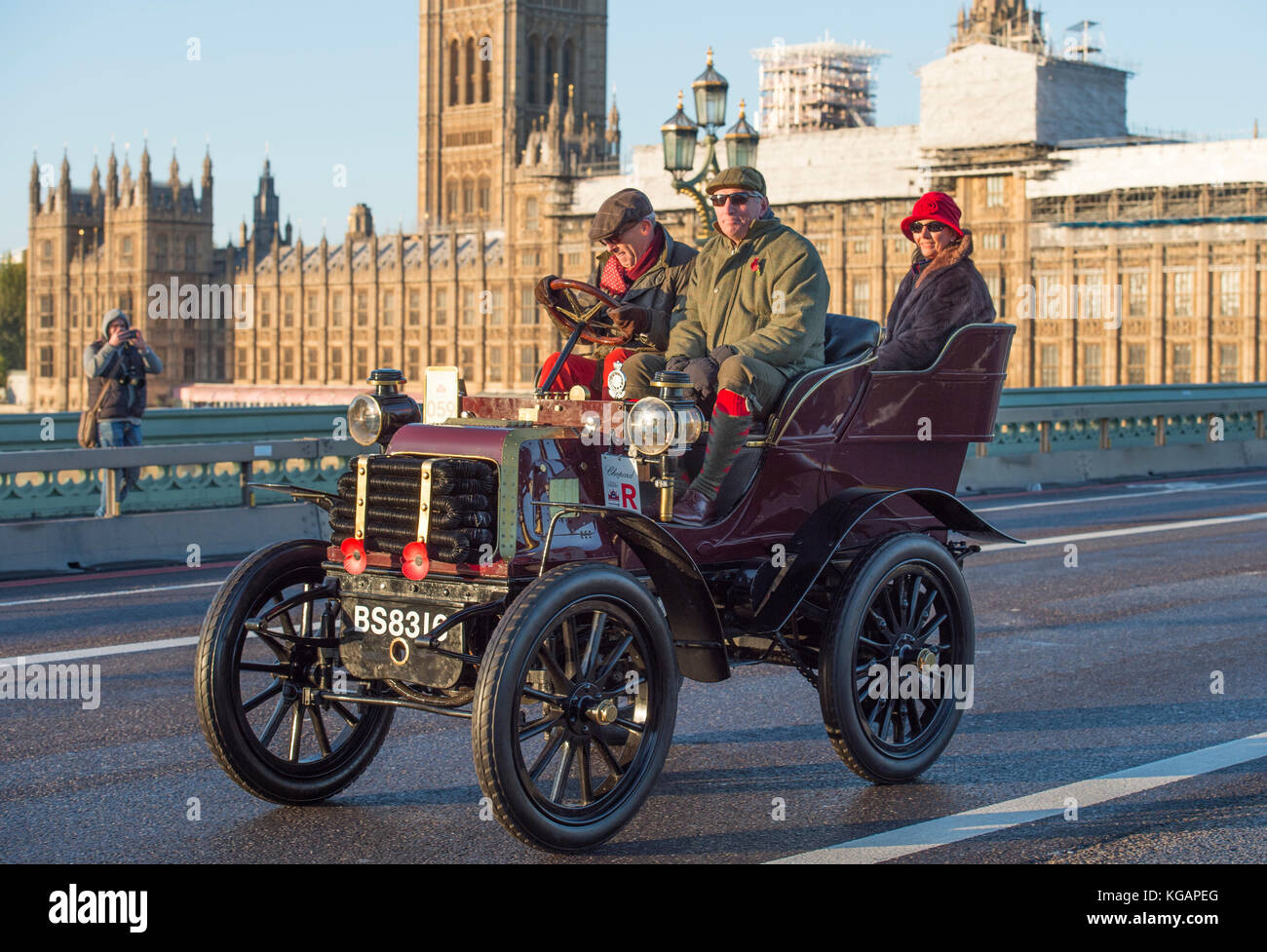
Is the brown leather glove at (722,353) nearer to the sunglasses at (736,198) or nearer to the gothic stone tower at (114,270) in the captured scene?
the sunglasses at (736,198)

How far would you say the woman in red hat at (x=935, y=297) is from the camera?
7.27m

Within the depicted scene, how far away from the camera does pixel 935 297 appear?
7.47 meters

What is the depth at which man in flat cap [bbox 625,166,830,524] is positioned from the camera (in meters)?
6.17

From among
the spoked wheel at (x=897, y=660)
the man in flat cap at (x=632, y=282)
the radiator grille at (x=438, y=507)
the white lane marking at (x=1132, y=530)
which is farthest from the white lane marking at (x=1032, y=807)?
the white lane marking at (x=1132, y=530)

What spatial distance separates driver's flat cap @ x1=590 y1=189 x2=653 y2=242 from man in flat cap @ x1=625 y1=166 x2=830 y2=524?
32cm

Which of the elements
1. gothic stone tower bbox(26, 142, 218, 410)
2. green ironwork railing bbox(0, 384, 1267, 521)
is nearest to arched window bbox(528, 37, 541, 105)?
gothic stone tower bbox(26, 142, 218, 410)

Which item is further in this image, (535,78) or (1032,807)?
(535,78)

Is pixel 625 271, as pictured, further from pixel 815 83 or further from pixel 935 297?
pixel 815 83

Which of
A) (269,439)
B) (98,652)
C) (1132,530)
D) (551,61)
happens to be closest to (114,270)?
(551,61)

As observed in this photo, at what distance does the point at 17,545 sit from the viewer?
1312 centimetres

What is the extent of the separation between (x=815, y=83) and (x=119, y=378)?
389 feet

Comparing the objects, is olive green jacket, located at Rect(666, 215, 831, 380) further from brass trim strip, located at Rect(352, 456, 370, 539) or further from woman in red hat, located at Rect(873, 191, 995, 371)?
brass trim strip, located at Rect(352, 456, 370, 539)

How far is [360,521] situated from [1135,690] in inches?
163
